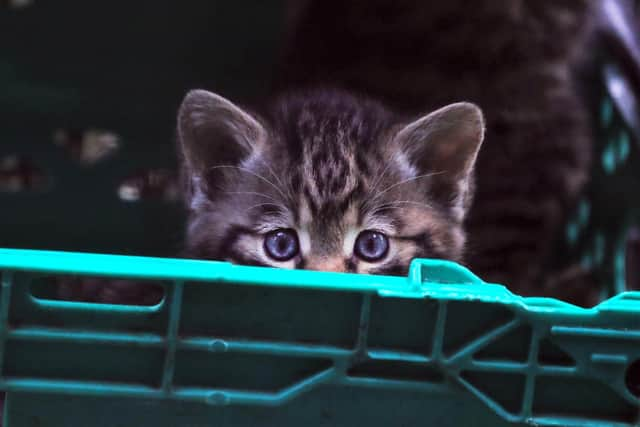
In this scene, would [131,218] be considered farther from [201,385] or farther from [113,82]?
[201,385]

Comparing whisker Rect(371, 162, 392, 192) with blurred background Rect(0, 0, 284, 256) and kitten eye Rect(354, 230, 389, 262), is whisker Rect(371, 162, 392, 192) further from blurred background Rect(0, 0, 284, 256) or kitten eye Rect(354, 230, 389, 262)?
blurred background Rect(0, 0, 284, 256)

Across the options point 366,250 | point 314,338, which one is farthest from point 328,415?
point 366,250

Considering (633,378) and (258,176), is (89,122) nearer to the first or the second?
(258,176)

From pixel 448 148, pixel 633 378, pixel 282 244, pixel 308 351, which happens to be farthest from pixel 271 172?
pixel 633 378

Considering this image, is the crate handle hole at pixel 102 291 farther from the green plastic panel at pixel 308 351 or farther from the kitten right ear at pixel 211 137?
the green plastic panel at pixel 308 351

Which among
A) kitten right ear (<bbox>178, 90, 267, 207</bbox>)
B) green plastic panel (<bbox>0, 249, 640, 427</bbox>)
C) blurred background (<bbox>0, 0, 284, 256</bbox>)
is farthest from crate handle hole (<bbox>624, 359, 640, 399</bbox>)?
blurred background (<bbox>0, 0, 284, 256</bbox>)

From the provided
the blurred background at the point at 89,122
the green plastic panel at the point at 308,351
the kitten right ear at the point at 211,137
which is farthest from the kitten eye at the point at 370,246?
the blurred background at the point at 89,122
